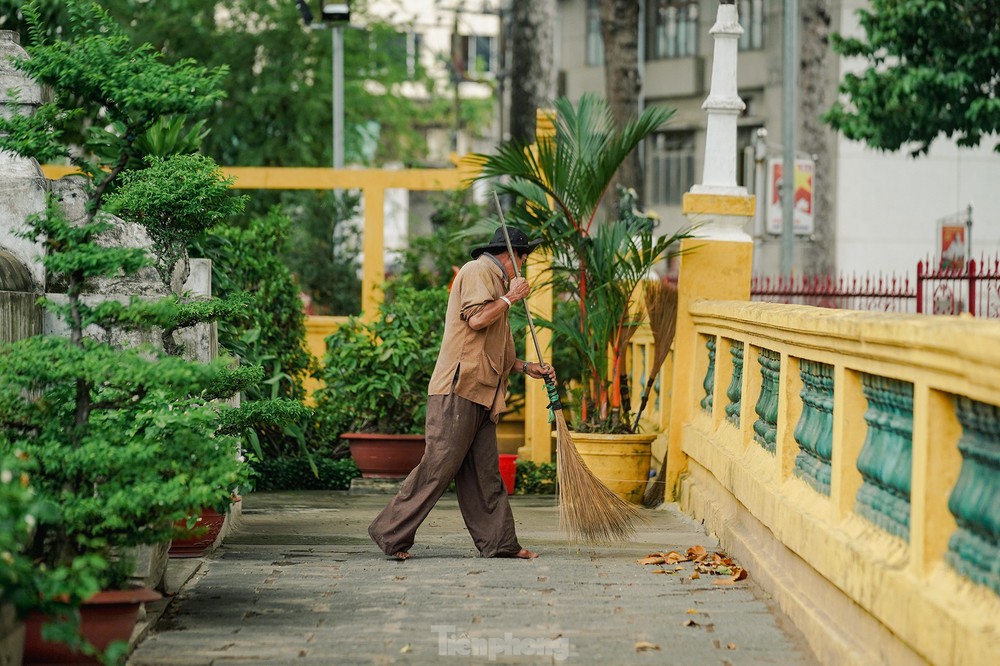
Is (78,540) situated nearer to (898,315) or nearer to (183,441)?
(183,441)

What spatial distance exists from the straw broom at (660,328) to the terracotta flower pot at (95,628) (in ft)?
19.3

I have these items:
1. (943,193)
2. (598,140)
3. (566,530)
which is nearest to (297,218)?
(598,140)

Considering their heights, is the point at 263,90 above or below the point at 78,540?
above

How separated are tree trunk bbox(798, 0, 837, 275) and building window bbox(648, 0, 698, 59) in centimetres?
1098

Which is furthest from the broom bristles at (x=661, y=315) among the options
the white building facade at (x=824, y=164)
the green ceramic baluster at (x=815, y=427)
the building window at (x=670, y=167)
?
the building window at (x=670, y=167)

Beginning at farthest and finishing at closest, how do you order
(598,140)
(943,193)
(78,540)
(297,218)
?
(943,193) → (297,218) → (598,140) → (78,540)

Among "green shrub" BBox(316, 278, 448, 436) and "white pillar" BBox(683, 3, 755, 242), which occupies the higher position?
"white pillar" BBox(683, 3, 755, 242)

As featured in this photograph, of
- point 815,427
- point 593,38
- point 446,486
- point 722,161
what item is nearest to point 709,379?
point 722,161

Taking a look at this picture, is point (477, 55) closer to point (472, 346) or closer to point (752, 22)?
point (752, 22)

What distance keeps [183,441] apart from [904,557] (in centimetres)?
277

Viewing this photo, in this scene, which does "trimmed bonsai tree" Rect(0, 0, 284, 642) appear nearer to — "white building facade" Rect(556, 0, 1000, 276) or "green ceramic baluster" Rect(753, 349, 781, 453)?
"green ceramic baluster" Rect(753, 349, 781, 453)

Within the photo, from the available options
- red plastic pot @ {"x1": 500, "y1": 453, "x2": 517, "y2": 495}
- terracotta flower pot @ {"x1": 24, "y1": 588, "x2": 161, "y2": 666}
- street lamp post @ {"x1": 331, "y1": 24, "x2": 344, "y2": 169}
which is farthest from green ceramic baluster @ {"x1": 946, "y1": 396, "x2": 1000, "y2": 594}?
street lamp post @ {"x1": 331, "y1": 24, "x2": 344, "y2": 169}

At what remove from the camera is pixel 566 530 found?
8258mm

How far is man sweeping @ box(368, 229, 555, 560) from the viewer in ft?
25.9
